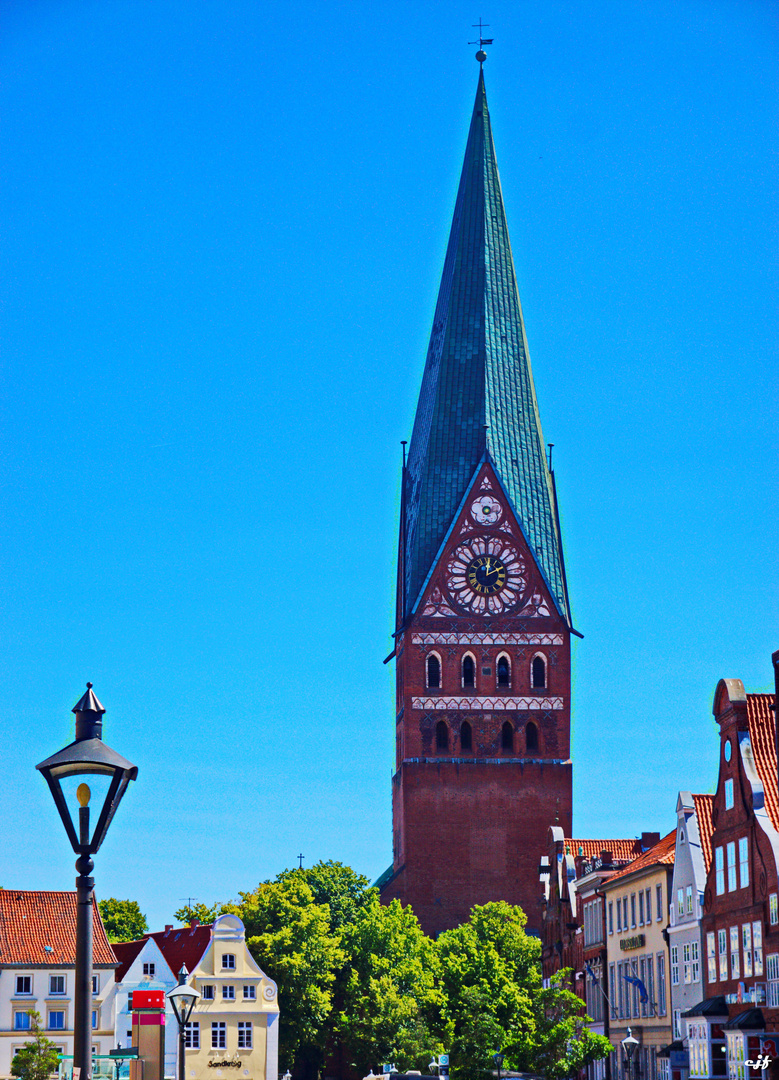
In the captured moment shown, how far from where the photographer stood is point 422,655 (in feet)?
337

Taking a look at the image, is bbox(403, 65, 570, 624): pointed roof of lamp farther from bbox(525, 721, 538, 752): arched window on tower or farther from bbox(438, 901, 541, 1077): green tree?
bbox(438, 901, 541, 1077): green tree

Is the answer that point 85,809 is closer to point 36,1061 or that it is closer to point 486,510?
point 36,1061

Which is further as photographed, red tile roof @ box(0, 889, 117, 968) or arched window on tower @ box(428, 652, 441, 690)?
arched window on tower @ box(428, 652, 441, 690)

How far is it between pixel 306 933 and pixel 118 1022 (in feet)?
34.4

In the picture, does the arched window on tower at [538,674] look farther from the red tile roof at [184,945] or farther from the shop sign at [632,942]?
the shop sign at [632,942]

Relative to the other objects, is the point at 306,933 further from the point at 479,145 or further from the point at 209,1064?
the point at 479,145

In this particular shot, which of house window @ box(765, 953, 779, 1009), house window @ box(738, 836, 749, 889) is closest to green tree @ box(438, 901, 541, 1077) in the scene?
house window @ box(738, 836, 749, 889)

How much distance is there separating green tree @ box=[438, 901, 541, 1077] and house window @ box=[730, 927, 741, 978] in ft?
65.1

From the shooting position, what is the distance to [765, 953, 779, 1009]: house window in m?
44.4

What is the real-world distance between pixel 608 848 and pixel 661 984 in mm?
20422

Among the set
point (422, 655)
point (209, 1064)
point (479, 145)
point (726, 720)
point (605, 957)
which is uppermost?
point (479, 145)

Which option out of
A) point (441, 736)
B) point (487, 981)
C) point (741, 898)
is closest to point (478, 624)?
point (441, 736)

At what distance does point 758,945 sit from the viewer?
46.8 metres

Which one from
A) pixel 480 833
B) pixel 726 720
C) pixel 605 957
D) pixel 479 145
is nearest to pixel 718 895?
pixel 726 720
